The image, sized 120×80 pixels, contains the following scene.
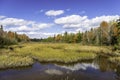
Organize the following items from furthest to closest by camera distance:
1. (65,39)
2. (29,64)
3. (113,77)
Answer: (65,39), (29,64), (113,77)

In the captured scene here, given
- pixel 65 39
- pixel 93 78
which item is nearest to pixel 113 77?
pixel 93 78

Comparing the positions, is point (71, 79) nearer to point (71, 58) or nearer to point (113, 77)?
point (113, 77)

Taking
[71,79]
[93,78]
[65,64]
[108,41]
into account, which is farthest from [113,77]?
[108,41]

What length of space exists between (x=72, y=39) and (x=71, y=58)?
96.0 meters

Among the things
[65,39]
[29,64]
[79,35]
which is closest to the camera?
[29,64]

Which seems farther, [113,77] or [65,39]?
[65,39]

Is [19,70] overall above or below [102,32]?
below

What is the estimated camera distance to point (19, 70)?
2783 cm

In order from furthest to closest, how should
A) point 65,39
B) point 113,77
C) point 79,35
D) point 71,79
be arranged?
1. point 65,39
2. point 79,35
3. point 113,77
4. point 71,79

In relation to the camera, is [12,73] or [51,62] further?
[51,62]

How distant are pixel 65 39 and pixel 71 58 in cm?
10454

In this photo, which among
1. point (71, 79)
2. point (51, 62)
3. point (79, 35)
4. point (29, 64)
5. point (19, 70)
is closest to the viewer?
point (71, 79)

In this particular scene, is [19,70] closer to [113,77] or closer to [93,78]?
[93,78]

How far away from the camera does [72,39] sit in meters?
132
